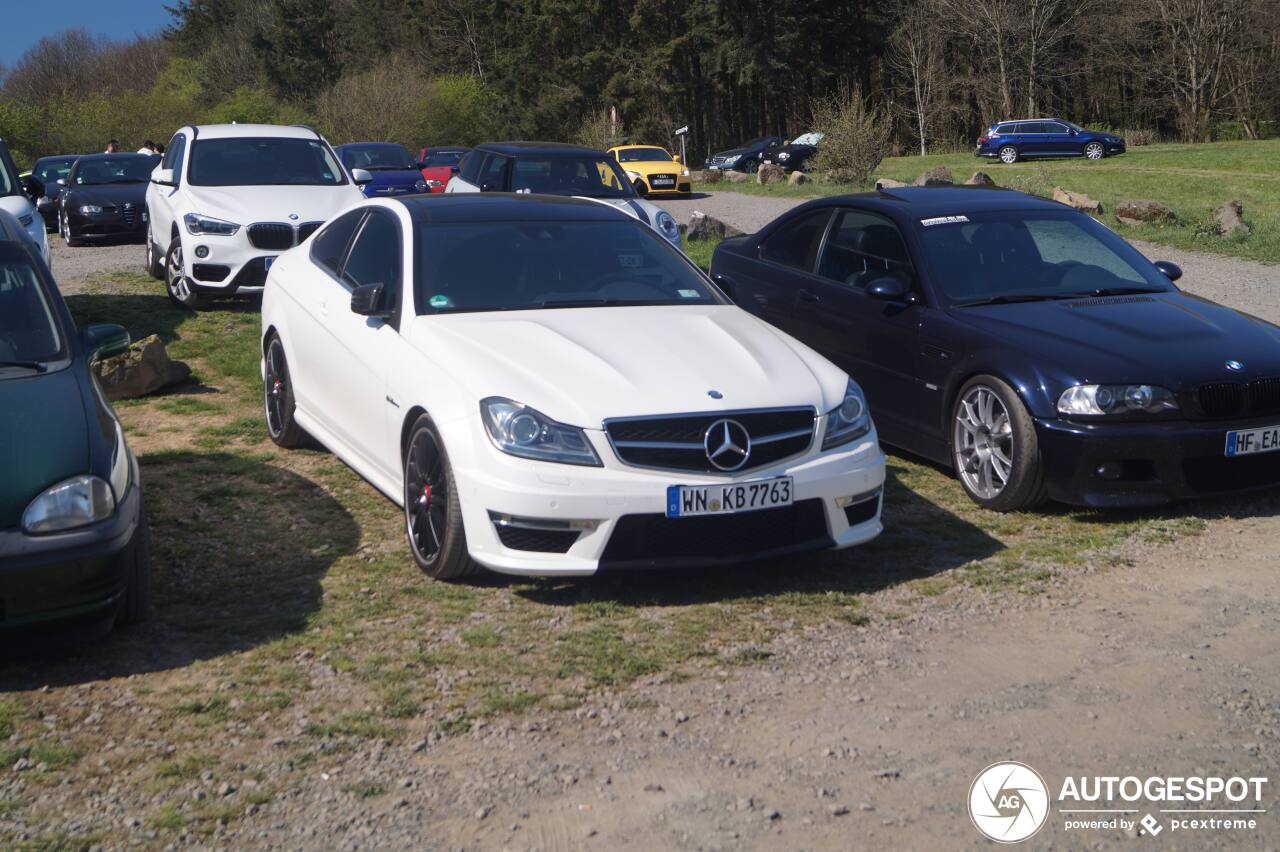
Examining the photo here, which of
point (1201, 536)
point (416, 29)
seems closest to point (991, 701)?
point (1201, 536)

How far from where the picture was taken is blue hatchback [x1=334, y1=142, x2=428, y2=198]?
86.7 feet

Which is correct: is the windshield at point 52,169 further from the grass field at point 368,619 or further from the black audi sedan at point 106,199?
the grass field at point 368,619

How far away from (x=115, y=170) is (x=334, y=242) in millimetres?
16987

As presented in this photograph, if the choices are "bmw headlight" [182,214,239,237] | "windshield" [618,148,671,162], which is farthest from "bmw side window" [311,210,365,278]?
"windshield" [618,148,671,162]

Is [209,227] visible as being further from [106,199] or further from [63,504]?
[106,199]

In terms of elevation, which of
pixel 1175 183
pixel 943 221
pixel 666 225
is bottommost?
pixel 1175 183

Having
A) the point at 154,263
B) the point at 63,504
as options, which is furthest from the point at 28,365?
the point at 154,263

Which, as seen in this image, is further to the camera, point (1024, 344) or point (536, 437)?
point (1024, 344)

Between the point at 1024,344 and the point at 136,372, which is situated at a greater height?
the point at 1024,344

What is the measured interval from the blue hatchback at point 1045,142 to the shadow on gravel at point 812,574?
4026 centimetres

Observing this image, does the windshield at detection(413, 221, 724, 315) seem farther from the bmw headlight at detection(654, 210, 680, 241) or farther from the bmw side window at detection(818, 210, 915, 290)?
the bmw headlight at detection(654, 210, 680, 241)

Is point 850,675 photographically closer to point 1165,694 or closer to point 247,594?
point 1165,694

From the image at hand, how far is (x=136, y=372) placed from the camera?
958 centimetres

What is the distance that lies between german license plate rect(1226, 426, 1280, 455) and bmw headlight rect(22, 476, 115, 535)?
4.94 metres
